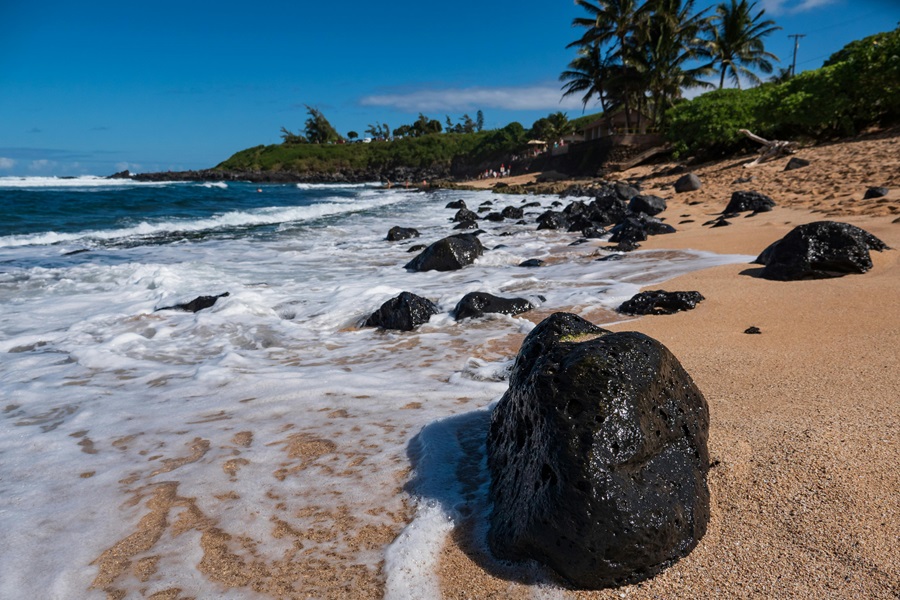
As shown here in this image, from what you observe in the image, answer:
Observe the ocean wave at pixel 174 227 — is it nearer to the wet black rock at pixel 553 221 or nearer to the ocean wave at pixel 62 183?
the wet black rock at pixel 553 221

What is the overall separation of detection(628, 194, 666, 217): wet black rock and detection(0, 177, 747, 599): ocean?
5.62m

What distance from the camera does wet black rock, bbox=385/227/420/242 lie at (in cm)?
1178

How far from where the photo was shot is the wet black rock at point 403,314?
→ 188 inches

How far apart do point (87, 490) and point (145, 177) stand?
302 feet

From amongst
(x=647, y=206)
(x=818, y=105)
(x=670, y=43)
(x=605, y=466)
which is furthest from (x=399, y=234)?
(x=670, y=43)

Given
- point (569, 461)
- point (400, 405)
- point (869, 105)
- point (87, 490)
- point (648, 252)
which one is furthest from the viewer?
point (869, 105)

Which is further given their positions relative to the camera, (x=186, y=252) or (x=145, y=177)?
(x=145, y=177)

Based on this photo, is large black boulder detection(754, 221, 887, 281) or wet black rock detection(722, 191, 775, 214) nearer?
large black boulder detection(754, 221, 887, 281)

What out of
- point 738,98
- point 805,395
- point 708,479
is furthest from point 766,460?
point 738,98

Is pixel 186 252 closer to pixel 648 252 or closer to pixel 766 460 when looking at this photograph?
pixel 648 252

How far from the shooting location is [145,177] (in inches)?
3172

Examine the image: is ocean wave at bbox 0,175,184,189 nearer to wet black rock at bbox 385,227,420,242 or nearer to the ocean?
wet black rock at bbox 385,227,420,242

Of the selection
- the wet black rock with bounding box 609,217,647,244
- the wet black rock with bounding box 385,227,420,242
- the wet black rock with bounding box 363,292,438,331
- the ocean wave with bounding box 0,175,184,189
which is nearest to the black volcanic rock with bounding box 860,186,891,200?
the wet black rock with bounding box 609,217,647,244

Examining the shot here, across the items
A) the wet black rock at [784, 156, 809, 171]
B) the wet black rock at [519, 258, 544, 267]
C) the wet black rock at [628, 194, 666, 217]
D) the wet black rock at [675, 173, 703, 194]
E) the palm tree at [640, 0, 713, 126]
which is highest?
the palm tree at [640, 0, 713, 126]
